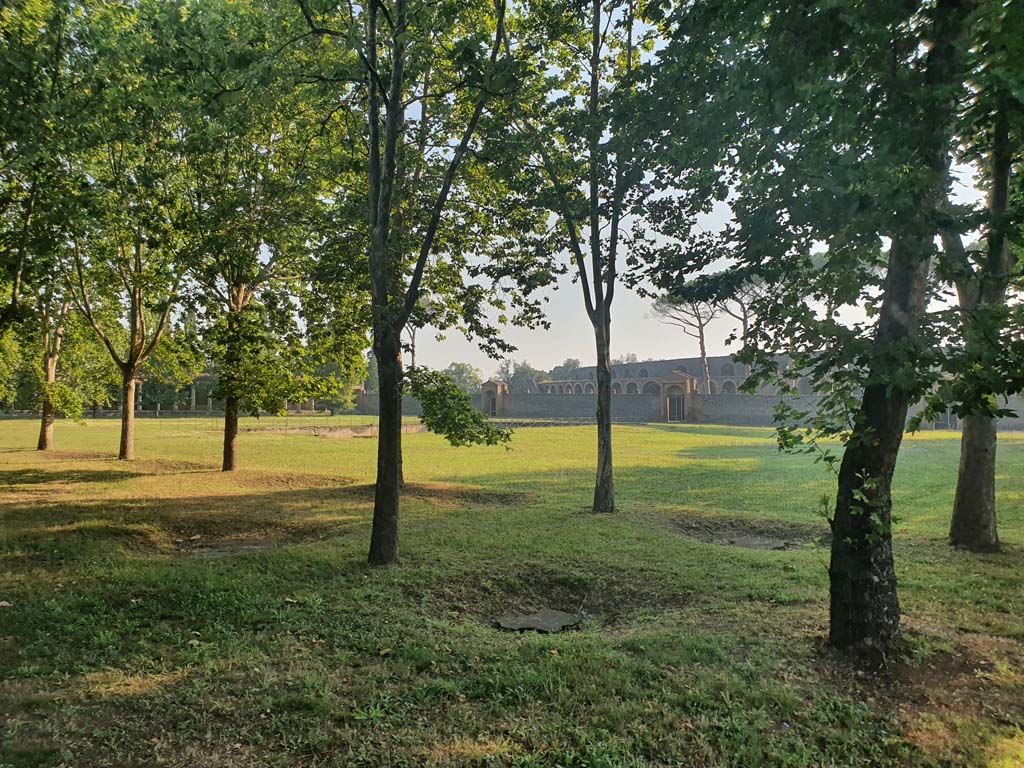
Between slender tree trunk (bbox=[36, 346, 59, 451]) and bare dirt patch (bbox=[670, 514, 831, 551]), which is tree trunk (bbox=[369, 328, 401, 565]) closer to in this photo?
bare dirt patch (bbox=[670, 514, 831, 551])

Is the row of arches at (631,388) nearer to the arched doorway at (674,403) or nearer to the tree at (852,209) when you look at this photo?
the arched doorway at (674,403)

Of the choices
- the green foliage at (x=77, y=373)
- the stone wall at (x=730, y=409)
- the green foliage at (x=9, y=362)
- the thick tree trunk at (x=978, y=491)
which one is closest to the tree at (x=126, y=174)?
the green foliage at (x=77, y=373)

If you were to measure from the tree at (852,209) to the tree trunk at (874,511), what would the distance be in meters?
0.01

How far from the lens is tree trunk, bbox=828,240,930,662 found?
13.3 ft

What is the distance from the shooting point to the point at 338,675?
3955 mm

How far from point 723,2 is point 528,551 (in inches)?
249

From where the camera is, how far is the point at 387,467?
7.07 metres

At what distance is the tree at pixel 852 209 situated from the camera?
3604mm

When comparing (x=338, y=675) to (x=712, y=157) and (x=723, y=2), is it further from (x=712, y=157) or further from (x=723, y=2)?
(x=723, y=2)

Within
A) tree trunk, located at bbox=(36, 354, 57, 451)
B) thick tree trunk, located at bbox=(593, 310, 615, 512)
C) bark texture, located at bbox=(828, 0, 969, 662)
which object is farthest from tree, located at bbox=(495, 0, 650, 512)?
tree trunk, located at bbox=(36, 354, 57, 451)

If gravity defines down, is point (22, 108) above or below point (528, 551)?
above

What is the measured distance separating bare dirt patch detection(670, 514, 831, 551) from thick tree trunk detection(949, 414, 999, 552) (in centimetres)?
169

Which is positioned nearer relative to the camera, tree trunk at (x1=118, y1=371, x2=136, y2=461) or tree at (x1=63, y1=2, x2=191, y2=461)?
tree at (x1=63, y1=2, x2=191, y2=461)

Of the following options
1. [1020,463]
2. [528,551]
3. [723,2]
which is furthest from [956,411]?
[1020,463]
